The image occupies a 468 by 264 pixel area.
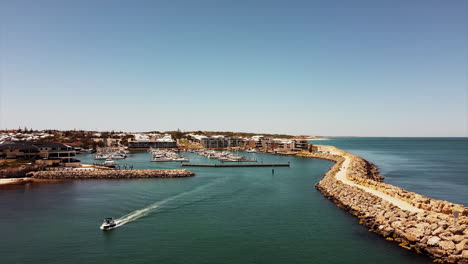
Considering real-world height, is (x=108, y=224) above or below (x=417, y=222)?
below

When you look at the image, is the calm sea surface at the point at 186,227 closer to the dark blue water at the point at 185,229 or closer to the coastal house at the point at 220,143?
the dark blue water at the point at 185,229

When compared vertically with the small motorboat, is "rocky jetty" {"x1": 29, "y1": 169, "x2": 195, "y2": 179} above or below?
above

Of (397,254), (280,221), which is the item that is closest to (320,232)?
(280,221)

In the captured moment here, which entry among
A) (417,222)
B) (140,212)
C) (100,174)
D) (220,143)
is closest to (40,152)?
(100,174)

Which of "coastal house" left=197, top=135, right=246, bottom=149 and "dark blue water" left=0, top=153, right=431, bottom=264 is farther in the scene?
"coastal house" left=197, top=135, right=246, bottom=149

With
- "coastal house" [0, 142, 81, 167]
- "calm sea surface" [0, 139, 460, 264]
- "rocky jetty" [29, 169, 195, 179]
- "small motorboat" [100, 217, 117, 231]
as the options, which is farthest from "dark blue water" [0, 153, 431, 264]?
"coastal house" [0, 142, 81, 167]

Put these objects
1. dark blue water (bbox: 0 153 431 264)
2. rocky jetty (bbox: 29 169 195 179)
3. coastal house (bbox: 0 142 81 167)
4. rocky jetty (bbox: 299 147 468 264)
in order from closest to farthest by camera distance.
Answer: rocky jetty (bbox: 299 147 468 264), dark blue water (bbox: 0 153 431 264), rocky jetty (bbox: 29 169 195 179), coastal house (bbox: 0 142 81 167)

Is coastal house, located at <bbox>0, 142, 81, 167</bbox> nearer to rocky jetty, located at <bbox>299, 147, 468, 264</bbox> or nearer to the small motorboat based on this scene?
the small motorboat

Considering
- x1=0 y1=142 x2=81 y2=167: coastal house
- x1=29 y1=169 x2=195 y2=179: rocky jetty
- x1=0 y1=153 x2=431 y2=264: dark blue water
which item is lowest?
x1=0 y1=153 x2=431 y2=264: dark blue water

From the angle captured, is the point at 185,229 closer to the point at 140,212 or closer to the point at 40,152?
the point at 140,212
